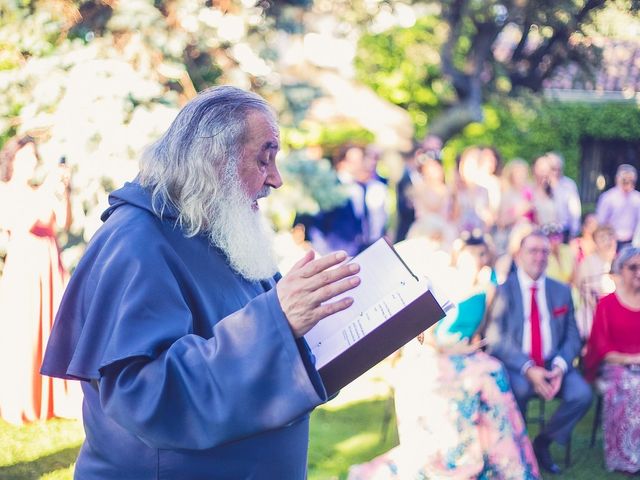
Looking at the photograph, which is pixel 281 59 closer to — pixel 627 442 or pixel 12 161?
pixel 12 161

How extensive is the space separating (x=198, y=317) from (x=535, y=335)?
444cm

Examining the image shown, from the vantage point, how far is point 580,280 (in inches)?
312

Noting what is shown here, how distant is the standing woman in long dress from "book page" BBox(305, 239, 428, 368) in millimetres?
4556

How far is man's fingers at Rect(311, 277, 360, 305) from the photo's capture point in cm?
157

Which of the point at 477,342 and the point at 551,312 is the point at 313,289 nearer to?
the point at 477,342

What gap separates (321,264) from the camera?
1.58 meters

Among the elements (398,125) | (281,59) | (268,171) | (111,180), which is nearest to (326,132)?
(398,125)

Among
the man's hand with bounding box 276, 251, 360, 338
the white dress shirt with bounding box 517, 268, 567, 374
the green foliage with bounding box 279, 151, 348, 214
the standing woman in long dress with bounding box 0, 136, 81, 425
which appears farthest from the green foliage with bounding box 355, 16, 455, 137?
the man's hand with bounding box 276, 251, 360, 338

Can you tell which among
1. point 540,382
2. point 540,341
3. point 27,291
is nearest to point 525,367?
point 540,382

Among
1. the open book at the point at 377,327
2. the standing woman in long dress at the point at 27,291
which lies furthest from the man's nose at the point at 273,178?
the standing woman in long dress at the point at 27,291

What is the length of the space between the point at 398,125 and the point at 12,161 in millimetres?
12695

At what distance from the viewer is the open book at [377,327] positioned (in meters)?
1.79

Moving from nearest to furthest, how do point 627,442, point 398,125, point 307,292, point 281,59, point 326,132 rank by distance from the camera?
point 307,292 → point 627,442 → point 281,59 → point 398,125 → point 326,132

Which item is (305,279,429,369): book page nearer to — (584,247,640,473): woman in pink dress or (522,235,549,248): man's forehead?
(522,235,549,248): man's forehead
